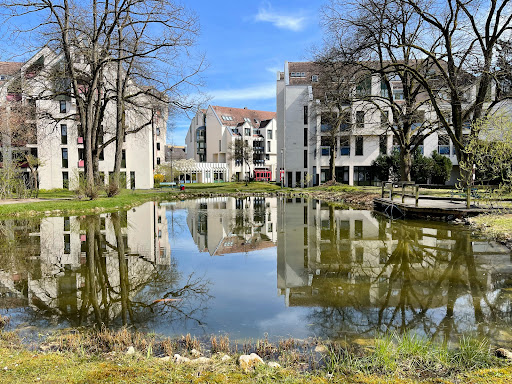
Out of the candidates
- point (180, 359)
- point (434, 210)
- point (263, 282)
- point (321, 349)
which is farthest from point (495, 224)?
point (180, 359)

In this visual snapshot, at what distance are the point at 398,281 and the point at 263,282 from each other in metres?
2.48

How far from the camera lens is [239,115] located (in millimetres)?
79438

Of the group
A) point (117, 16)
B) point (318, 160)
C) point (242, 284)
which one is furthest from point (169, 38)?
point (318, 160)

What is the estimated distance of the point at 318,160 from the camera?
47375mm

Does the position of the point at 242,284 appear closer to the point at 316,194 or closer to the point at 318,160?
the point at 316,194

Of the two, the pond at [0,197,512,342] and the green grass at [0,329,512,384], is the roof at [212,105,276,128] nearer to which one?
the pond at [0,197,512,342]

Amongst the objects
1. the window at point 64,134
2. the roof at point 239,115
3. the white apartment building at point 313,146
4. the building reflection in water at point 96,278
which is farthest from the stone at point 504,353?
the roof at point 239,115

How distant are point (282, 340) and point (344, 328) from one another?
0.90 meters

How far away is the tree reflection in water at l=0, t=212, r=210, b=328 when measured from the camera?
5.44m

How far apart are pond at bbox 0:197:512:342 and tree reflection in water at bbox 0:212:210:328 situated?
0.03 meters

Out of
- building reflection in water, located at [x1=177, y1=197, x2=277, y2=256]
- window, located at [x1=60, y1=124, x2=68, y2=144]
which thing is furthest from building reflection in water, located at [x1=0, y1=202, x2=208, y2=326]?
window, located at [x1=60, y1=124, x2=68, y2=144]

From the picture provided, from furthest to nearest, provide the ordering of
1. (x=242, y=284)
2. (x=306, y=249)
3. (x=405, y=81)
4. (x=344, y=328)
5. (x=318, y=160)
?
(x=318, y=160) < (x=405, y=81) < (x=306, y=249) < (x=242, y=284) < (x=344, y=328)

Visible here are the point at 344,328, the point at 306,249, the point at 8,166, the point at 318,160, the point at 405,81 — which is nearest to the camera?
the point at 344,328

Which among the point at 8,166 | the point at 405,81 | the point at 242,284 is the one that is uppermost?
the point at 405,81
